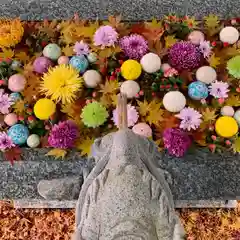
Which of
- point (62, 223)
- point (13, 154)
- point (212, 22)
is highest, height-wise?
point (212, 22)

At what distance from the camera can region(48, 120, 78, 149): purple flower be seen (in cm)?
209

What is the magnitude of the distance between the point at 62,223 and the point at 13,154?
460mm

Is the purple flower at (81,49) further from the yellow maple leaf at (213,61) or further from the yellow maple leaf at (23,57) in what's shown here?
the yellow maple leaf at (213,61)

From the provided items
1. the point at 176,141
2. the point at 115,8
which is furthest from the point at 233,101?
the point at 115,8

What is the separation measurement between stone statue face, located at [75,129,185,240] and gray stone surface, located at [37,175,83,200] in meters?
0.28

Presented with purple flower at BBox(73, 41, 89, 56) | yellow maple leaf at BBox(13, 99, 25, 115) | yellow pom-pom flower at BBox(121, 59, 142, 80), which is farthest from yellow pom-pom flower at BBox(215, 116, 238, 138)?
yellow maple leaf at BBox(13, 99, 25, 115)

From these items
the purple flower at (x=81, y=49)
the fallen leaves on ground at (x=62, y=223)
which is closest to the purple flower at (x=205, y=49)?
the purple flower at (x=81, y=49)

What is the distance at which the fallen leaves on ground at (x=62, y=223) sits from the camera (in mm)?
2357

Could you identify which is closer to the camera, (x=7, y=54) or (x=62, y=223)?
(x=7, y=54)

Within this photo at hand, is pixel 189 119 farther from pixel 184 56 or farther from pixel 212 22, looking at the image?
pixel 212 22

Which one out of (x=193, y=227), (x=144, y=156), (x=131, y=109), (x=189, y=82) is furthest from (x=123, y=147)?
(x=193, y=227)

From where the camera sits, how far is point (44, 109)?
2141mm

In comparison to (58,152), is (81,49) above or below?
above

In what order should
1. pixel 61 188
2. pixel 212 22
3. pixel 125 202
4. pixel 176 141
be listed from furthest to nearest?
pixel 212 22 < pixel 176 141 < pixel 61 188 < pixel 125 202
